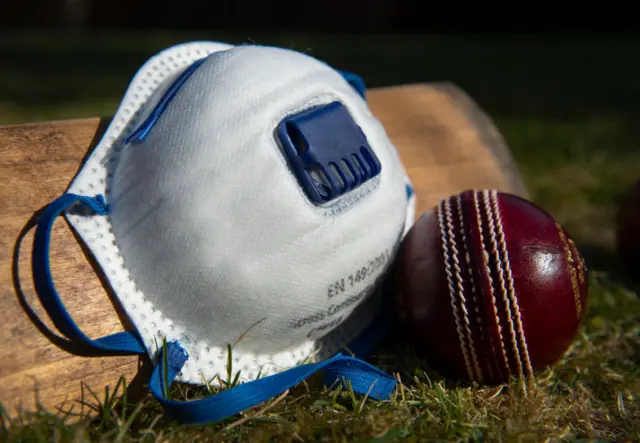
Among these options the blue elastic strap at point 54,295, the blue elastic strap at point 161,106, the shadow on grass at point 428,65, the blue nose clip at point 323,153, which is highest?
the blue elastic strap at point 161,106

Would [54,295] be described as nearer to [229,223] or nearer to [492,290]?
[229,223]

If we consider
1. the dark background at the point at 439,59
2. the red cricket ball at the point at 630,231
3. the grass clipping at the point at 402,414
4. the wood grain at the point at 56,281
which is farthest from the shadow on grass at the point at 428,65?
the grass clipping at the point at 402,414

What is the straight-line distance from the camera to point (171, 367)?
4.67 feet

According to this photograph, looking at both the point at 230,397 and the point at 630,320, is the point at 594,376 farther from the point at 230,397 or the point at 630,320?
the point at 230,397

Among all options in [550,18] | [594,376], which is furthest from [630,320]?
[550,18]

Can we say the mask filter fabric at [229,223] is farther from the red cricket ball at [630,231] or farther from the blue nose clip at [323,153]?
the red cricket ball at [630,231]

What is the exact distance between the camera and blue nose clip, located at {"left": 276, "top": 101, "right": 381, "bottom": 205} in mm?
1457

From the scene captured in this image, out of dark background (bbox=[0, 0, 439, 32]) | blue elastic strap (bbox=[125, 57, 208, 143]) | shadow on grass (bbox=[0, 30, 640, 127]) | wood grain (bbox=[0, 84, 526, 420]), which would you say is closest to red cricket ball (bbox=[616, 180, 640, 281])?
blue elastic strap (bbox=[125, 57, 208, 143])

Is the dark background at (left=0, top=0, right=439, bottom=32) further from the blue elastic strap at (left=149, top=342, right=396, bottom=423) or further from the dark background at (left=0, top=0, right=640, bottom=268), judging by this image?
the blue elastic strap at (left=149, top=342, right=396, bottom=423)

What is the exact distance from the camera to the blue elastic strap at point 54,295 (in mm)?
1382

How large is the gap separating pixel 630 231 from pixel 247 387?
1562 mm

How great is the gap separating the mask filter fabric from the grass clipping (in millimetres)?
60

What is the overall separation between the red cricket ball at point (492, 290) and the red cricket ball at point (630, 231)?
2.47ft

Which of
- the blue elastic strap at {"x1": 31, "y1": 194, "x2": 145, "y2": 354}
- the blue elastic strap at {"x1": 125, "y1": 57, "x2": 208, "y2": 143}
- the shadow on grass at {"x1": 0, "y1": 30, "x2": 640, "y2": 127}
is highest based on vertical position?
the blue elastic strap at {"x1": 125, "y1": 57, "x2": 208, "y2": 143}
